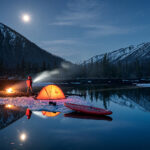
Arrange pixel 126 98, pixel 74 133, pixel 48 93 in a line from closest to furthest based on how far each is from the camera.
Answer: pixel 74 133 → pixel 48 93 → pixel 126 98

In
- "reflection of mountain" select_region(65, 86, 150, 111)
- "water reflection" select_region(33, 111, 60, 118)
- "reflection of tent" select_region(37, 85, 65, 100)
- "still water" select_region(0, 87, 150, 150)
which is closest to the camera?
"still water" select_region(0, 87, 150, 150)

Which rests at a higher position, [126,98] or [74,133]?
[126,98]

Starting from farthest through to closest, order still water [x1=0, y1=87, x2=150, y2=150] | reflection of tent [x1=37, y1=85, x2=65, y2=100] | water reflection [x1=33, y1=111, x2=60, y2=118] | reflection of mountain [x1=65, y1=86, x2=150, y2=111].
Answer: reflection of tent [x1=37, y1=85, x2=65, y2=100], reflection of mountain [x1=65, y1=86, x2=150, y2=111], water reflection [x1=33, y1=111, x2=60, y2=118], still water [x1=0, y1=87, x2=150, y2=150]

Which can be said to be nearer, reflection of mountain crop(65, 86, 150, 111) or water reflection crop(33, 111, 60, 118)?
water reflection crop(33, 111, 60, 118)

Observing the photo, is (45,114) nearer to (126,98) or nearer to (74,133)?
(74,133)

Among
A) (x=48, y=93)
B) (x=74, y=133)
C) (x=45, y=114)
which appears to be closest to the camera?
(x=74, y=133)

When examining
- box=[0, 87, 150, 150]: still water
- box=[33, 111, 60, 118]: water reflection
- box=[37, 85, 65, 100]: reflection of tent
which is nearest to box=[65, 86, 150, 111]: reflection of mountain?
box=[37, 85, 65, 100]: reflection of tent

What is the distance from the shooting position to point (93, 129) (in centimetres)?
876

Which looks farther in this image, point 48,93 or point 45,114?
point 48,93

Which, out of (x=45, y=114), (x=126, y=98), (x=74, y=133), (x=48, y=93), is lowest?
(x=74, y=133)

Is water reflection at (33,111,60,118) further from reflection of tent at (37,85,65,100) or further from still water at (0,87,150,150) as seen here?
reflection of tent at (37,85,65,100)

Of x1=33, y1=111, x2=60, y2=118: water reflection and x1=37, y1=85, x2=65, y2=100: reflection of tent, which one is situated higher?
x1=37, y1=85, x2=65, y2=100: reflection of tent

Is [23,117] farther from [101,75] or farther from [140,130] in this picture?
[101,75]

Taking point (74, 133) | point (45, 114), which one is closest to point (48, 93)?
point (45, 114)
